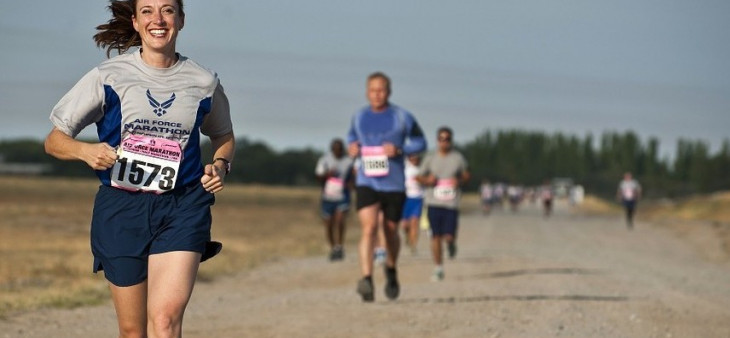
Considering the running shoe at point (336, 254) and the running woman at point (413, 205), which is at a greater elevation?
the running woman at point (413, 205)

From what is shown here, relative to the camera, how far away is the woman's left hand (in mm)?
6852

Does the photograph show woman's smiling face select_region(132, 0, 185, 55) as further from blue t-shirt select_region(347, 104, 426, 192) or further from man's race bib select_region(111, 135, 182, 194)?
blue t-shirt select_region(347, 104, 426, 192)

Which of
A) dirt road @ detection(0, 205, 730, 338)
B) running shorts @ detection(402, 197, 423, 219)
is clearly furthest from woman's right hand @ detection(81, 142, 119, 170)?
running shorts @ detection(402, 197, 423, 219)

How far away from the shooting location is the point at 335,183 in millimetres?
22797

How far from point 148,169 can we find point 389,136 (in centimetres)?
677

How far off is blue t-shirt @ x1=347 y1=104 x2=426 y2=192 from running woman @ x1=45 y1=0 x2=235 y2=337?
21.3 feet

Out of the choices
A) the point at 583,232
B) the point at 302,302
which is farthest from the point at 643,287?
the point at 583,232

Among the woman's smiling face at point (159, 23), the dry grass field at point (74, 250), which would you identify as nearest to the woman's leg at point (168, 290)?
the woman's smiling face at point (159, 23)

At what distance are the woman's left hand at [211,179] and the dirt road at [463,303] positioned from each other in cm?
414

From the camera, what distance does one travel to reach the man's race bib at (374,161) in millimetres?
13406

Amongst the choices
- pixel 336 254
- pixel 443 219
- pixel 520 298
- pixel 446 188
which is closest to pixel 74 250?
pixel 336 254

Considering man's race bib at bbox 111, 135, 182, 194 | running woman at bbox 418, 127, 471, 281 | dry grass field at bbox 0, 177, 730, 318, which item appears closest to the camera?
man's race bib at bbox 111, 135, 182, 194

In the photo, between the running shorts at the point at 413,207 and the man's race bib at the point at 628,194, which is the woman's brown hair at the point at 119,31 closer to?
the running shorts at the point at 413,207

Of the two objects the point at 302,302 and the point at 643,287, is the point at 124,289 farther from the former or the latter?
the point at 643,287
